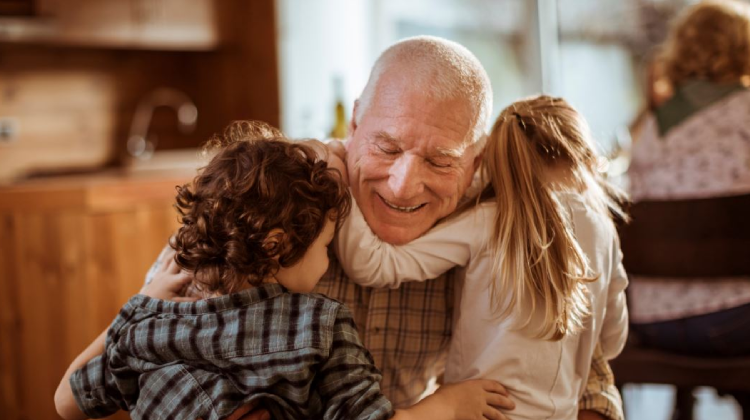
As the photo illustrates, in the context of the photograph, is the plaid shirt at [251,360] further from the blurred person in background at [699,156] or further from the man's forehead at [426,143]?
the blurred person in background at [699,156]

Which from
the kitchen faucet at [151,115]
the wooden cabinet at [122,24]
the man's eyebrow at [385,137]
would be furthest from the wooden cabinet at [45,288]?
the man's eyebrow at [385,137]

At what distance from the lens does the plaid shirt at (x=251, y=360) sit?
1.20 m

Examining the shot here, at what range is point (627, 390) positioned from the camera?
160 inches

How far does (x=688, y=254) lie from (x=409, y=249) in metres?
1.31

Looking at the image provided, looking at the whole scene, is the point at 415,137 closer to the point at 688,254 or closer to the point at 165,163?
the point at 688,254

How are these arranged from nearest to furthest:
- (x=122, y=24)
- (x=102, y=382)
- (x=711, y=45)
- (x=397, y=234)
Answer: (x=102, y=382) → (x=397, y=234) → (x=711, y=45) → (x=122, y=24)

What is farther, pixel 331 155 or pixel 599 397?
pixel 599 397

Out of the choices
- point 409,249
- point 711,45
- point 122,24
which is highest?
point 122,24

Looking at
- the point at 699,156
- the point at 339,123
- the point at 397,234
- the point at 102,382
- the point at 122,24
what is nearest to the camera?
the point at 102,382

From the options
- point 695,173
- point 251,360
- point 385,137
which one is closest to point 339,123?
point 695,173

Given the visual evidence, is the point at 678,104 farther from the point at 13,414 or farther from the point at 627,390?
the point at 13,414

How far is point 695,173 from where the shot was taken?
2607 millimetres

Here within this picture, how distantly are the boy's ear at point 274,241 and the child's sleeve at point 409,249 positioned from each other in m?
0.18

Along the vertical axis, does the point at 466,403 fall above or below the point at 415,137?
below
